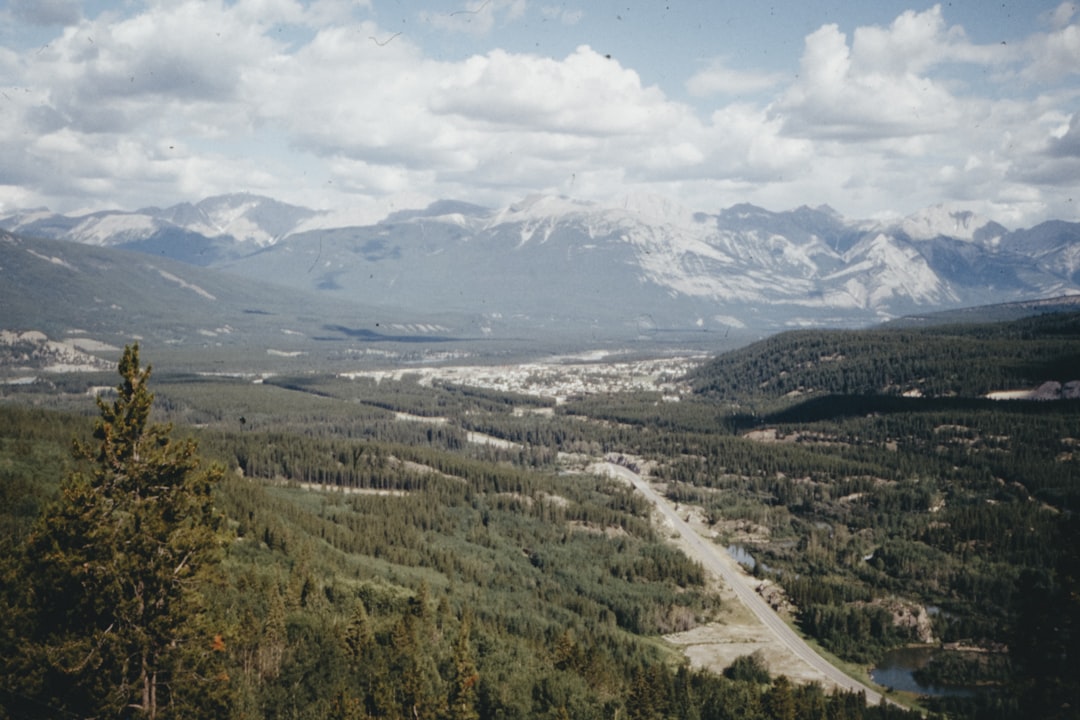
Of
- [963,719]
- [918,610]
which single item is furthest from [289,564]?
[918,610]

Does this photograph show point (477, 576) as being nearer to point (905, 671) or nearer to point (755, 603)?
point (755, 603)

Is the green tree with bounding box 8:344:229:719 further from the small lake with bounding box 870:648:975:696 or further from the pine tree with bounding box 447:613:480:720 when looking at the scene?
the small lake with bounding box 870:648:975:696

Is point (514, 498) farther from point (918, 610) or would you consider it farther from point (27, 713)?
point (27, 713)

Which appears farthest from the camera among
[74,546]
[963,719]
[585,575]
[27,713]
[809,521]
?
[809,521]

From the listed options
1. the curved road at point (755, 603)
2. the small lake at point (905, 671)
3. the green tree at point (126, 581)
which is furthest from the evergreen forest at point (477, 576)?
the curved road at point (755, 603)

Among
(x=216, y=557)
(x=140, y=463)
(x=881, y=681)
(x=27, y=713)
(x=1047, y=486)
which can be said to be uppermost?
(x=140, y=463)

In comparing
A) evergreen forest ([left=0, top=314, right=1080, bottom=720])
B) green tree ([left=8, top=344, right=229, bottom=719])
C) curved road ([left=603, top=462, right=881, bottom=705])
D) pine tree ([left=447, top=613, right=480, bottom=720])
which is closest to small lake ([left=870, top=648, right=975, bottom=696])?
evergreen forest ([left=0, top=314, right=1080, bottom=720])
